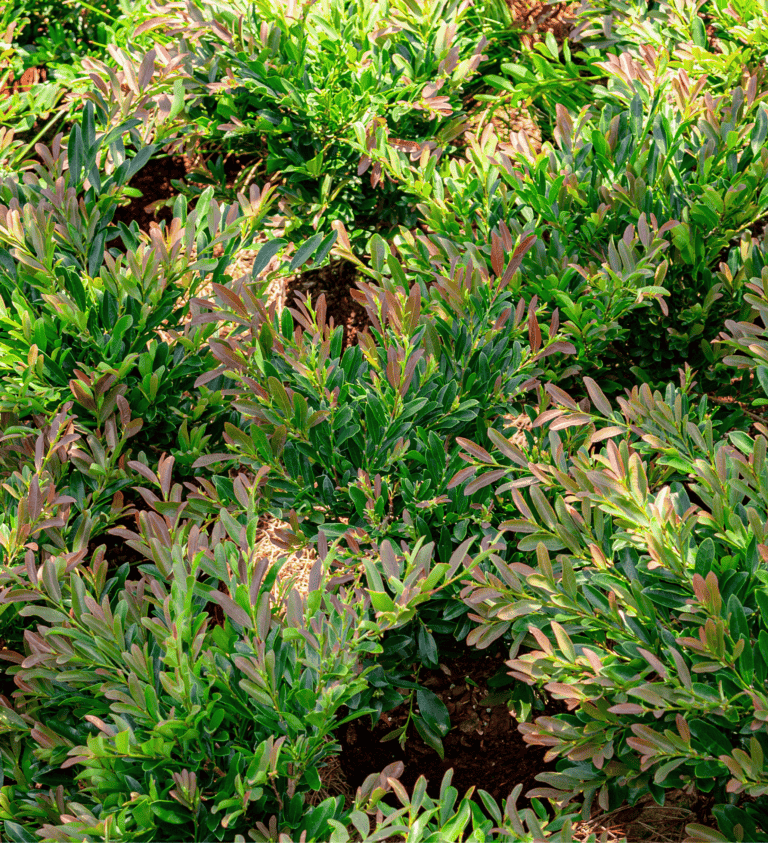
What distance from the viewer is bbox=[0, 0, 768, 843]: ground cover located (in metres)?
1.42

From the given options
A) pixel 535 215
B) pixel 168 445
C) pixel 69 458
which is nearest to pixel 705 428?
pixel 535 215

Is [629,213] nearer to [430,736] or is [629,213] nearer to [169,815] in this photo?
[430,736]

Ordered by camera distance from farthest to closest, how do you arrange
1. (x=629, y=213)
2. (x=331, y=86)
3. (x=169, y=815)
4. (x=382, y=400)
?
1. (x=331, y=86)
2. (x=629, y=213)
3. (x=382, y=400)
4. (x=169, y=815)

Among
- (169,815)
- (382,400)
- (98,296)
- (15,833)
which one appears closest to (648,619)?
(382,400)

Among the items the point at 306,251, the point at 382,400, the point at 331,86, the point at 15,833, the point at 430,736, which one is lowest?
the point at 430,736

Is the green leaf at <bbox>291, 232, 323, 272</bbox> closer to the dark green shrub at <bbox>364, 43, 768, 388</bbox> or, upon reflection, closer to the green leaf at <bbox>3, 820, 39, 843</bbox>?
the dark green shrub at <bbox>364, 43, 768, 388</bbox>

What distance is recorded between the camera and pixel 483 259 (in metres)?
2.01

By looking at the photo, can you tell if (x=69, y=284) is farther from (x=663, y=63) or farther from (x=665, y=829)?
(x=665, y=829)

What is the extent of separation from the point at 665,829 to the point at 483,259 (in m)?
1.46

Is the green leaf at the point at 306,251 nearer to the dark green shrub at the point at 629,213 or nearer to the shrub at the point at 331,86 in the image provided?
the dark green shrub at the point at 629,213

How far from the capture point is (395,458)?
175 centimetres

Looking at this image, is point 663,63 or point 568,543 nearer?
point 568,543

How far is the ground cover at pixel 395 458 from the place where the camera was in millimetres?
1422

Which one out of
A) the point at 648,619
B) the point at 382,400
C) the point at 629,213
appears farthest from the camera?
the point at 629,213
